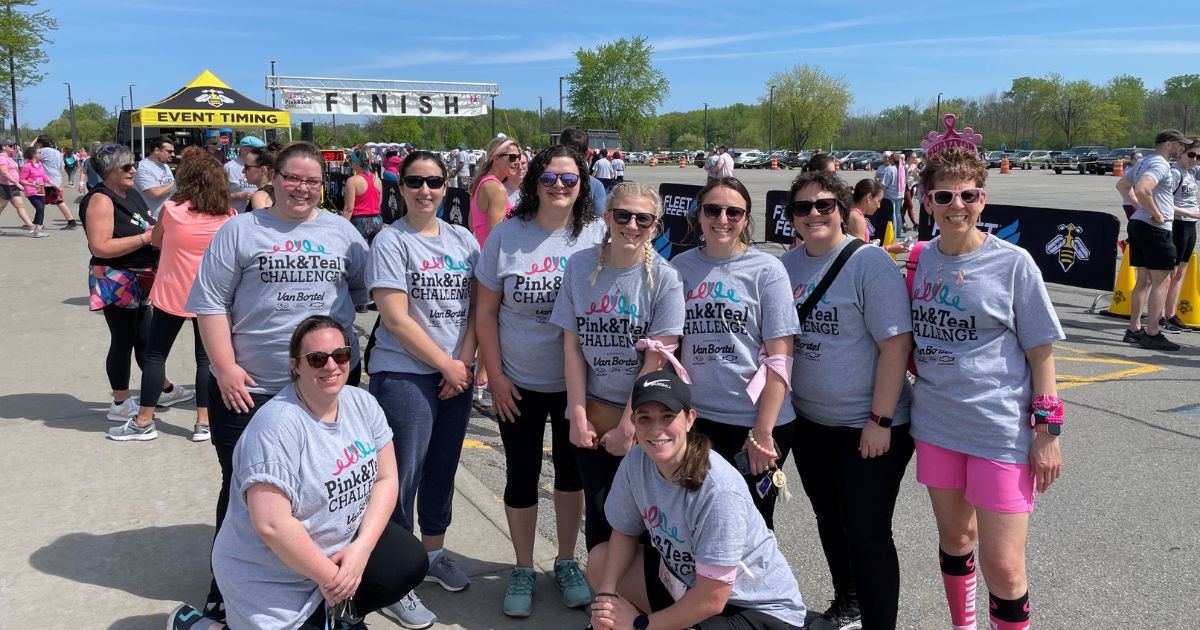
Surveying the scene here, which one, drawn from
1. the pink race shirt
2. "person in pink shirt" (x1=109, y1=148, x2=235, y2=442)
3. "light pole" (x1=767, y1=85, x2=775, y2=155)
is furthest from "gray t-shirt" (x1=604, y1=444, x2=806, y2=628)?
"light pole" (x1=767, y1=85, x2=775, y2=155)

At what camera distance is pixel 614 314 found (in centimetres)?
288

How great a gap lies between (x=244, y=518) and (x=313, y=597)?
13.2 inches

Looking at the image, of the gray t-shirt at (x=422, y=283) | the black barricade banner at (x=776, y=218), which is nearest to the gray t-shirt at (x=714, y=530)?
the gray t-shirt at (x=422, y=283)

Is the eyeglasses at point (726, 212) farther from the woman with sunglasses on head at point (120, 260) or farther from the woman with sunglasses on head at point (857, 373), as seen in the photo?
the woman with sunglasses on head at point (120, 260)

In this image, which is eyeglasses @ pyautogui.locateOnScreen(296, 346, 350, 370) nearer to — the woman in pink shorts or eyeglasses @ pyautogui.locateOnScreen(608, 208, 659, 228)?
eyeglasses @ pyautogui.locateOnScreen(608, 208, 659, 228)

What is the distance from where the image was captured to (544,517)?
14.0ft

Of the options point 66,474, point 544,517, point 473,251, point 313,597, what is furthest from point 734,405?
point 66,474

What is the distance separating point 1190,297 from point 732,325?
8.06 meters

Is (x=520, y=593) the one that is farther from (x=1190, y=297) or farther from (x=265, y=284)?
(x=1190, y=297)

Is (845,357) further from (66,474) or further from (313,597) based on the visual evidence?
(66,474)

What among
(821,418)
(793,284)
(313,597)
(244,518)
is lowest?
(313,597)

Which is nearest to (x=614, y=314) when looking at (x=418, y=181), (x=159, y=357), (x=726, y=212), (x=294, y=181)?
(x=726, y=212)

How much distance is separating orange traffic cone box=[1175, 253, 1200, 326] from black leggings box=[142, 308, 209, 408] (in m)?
9.07

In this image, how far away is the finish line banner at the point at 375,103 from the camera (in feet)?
112
